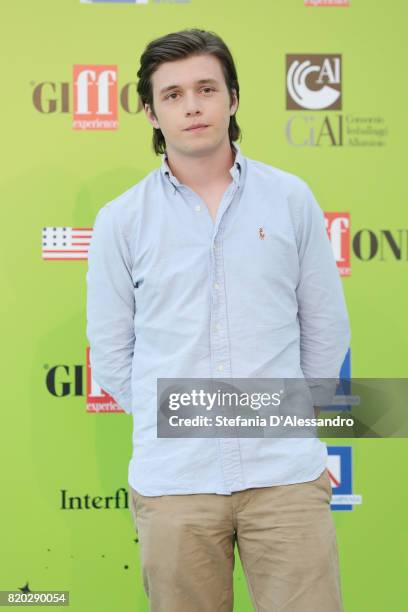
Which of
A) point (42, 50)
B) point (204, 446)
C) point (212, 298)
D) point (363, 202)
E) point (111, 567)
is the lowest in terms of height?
point (111, 567)

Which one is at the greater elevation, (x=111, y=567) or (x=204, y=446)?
(x=204, y=446)

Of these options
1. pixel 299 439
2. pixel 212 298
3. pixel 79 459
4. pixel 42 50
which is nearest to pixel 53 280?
pixel 79 459

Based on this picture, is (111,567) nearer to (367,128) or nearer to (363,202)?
(363,202)

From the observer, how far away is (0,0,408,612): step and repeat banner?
2.35 metres

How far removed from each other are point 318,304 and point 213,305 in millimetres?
277

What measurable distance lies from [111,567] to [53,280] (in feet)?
3.15

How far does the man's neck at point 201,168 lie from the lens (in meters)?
1.68

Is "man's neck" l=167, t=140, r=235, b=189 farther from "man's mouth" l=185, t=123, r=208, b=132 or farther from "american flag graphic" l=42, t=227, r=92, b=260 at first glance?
"american flag graphic" l=42, t=227, r=92, b=260

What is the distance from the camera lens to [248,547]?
5.06 ft

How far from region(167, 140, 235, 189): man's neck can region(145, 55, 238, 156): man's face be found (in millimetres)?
22

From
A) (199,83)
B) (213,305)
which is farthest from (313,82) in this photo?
(213,305)

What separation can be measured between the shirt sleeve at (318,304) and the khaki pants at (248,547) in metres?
0.32

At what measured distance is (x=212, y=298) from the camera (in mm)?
1552

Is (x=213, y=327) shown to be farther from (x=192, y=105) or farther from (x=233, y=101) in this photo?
(x=233, y=101)
